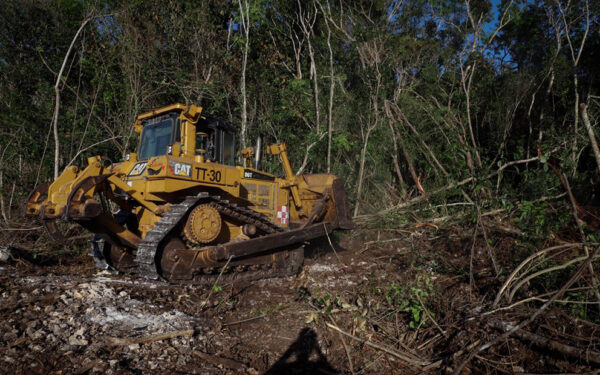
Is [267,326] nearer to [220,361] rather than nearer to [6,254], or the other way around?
[220,361]

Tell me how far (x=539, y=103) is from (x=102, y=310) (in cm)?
1251

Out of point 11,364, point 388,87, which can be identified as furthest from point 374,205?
point 11,364

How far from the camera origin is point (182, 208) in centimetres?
514

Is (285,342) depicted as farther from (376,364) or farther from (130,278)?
(130,278)

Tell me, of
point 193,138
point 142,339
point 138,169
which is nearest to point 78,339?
point 142,339

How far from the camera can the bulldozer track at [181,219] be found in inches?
188

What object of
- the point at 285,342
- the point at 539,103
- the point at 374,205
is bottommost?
the point at 285,342

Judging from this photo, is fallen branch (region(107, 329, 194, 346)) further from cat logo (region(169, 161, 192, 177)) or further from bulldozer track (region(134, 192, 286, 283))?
cat logo (region(169, 161, 192, 177))

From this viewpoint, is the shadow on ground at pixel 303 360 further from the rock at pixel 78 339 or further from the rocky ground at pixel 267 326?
the rock at pixel 78 339

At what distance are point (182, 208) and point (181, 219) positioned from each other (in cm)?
16

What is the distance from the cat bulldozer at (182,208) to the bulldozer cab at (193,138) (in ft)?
A: 0.06

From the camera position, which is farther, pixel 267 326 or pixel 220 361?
pixel 267 326

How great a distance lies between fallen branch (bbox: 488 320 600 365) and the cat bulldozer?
3.69m

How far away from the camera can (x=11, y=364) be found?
8.95ft
